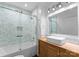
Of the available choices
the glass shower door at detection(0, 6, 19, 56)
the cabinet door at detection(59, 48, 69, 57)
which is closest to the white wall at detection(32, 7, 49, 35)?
the glass shower door at detection(0, 6, 19, 56)

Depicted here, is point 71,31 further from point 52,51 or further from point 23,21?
point 23,21

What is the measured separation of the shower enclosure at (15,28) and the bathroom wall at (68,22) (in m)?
1.13

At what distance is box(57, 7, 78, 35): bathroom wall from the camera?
4.92 feet

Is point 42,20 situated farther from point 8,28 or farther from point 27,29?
point 8,28

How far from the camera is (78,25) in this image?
4.66 feet

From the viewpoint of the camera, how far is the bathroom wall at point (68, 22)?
4.92 feet

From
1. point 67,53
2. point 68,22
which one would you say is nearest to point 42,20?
point 68,22

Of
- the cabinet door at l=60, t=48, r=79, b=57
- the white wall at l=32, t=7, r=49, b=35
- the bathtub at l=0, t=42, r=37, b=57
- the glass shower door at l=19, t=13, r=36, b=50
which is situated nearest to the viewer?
the cabinet door at l=60, t=48, r=79, b=57

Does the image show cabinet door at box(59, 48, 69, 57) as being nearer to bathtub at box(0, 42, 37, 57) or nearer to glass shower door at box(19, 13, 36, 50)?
bathtub at box(0, 42, 37, 57)

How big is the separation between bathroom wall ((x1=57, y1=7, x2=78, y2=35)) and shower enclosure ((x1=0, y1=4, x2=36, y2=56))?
1.13 m

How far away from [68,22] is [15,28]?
1.86m

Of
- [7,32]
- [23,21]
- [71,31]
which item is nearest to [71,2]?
[71,31]

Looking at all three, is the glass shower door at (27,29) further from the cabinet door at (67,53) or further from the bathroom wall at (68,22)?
the cabinet door at (67,53)

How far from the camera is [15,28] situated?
8.32ft
